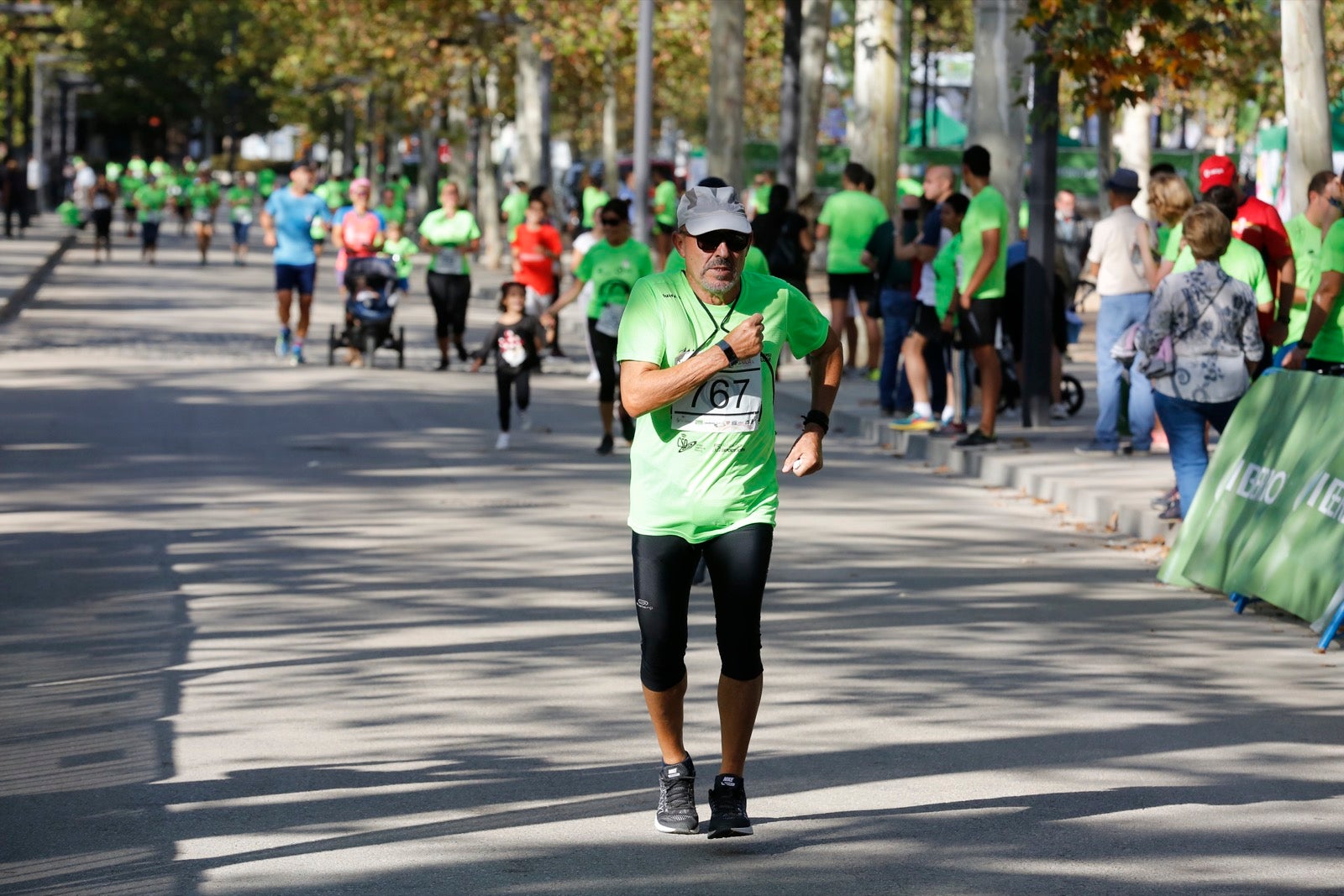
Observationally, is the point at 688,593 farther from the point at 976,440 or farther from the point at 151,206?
the point at 151,206

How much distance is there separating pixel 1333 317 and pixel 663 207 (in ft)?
95.1

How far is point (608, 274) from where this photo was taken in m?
15.6

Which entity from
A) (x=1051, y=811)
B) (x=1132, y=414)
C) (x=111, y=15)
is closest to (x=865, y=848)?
(x=1051, y=811)

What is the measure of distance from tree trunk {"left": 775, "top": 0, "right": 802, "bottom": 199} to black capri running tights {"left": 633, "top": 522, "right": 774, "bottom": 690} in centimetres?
2144

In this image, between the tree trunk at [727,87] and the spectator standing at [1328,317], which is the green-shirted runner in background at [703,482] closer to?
the spectator standing at [1328,317]

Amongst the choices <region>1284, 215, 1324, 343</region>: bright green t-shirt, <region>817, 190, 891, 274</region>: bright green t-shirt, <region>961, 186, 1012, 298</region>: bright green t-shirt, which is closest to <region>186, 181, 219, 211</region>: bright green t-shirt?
<region>817, 190, 891, 274</region>: bright green t-shirt

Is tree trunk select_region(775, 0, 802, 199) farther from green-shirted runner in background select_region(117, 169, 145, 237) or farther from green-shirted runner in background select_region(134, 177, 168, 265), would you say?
green-shirted runner in background select_region(117, 169, 145, 237)

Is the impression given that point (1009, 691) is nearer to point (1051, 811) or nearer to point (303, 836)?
point (1051, 811)

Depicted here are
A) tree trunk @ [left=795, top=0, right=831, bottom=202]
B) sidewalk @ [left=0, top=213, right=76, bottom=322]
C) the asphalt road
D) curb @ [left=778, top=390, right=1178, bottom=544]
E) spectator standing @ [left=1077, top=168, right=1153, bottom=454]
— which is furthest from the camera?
tree trunk @ [left=795, top=0, right=831, bottom=202]

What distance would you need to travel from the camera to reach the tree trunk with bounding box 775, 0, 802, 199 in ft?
90.5

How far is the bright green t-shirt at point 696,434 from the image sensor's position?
6.09 m

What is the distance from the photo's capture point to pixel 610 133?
62.4 metres

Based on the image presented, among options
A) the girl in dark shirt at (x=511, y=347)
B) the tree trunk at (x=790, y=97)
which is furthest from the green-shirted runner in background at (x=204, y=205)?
the girl in dark shirt at (x=511, y=347)

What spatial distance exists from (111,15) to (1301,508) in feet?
160
